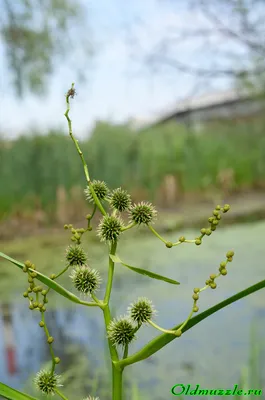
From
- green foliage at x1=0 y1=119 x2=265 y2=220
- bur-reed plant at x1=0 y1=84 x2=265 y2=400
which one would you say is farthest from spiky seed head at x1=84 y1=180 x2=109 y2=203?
green foliage at x1=0 y1=119 x2=265 y2=220

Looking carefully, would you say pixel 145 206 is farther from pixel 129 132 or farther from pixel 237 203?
pixel 237 203

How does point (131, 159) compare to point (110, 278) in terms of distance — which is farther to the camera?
point (131, 159)

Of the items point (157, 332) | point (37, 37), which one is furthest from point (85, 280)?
point (37, 37)

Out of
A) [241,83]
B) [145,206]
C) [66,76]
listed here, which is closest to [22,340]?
[66,76]

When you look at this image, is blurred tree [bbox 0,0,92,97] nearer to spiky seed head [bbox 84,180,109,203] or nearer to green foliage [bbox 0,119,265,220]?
green foliage [bbox 0,119,265,220]

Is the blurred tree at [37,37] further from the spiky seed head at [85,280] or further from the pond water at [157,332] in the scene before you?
the spiky seed head at [85,280]

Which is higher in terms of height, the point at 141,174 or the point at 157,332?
the point at 141,174

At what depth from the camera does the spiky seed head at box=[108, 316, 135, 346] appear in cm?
23

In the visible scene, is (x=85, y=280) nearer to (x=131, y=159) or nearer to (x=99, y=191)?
(x=99, y=191)

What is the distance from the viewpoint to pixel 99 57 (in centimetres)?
127

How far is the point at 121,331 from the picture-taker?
241mm

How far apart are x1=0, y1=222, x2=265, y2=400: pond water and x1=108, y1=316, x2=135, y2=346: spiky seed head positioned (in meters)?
0.77

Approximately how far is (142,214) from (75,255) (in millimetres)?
33

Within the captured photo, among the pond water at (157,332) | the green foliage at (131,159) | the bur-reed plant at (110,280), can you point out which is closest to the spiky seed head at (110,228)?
the bur-reed plant at (110,280)
